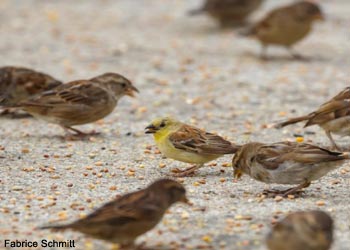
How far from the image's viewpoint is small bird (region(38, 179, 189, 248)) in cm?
648

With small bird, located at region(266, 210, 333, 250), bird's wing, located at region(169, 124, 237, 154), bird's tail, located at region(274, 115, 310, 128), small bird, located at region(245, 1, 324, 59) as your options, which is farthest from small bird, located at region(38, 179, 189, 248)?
small bird, located at region(245, 1, 324, 59)

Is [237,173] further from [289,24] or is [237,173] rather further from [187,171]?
[289,24]

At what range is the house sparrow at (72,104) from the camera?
35.8 feet

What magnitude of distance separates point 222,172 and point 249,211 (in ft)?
5.40

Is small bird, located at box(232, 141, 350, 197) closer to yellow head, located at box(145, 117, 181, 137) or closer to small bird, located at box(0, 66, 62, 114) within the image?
yellow head, located at box(145, 117, 181, 137)

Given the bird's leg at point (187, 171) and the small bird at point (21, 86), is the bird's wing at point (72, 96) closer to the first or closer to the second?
the small bird at point (21, 86)

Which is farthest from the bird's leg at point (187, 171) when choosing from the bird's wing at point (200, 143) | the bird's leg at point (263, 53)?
the bird's leg at point (263, 53)

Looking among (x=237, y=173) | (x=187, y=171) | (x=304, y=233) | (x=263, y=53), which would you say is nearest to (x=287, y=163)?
(x=237, y=173)

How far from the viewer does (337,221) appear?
7.51 metres

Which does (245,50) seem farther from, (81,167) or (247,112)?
(81,167)

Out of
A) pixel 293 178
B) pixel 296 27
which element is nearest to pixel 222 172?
pixel 293 178

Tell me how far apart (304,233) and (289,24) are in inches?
389

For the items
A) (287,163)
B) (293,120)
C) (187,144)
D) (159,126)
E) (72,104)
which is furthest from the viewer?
(72,104)

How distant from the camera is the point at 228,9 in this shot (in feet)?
59.4
